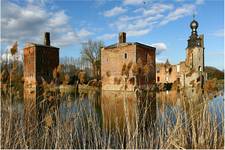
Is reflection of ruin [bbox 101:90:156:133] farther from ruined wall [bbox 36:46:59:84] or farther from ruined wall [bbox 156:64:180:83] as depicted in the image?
ruined wall [bbox 36:46:59:84]

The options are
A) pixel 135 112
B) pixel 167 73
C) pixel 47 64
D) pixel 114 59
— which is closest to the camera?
pixel 135 112

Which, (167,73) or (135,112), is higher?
(167,73)

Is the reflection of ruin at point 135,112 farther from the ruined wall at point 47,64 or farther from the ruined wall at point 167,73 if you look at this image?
the ruined wall at point 47,64

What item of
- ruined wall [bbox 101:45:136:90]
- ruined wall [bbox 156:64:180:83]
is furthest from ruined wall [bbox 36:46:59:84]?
ruined wall [bbox 101:45:136:90]

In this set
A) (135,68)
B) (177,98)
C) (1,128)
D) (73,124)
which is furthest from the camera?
(177,98)

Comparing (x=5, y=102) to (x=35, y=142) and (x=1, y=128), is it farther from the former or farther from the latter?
(x=35, y=142)

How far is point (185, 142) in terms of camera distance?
3424 mm

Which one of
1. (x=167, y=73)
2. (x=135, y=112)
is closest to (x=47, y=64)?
(x=167, y=73)

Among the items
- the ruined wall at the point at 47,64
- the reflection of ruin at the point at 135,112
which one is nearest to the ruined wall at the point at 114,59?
the ruined wall at the point at 47,64

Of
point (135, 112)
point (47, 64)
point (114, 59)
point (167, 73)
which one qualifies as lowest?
point (135, 112)

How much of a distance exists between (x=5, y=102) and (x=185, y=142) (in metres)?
3.03

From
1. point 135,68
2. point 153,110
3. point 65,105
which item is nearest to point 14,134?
point 65,105

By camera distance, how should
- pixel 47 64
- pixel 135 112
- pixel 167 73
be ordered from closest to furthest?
pixel 135 112
pixel 167 73
pixel 47 64

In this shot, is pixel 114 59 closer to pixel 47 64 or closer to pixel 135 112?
pixel 47 64
